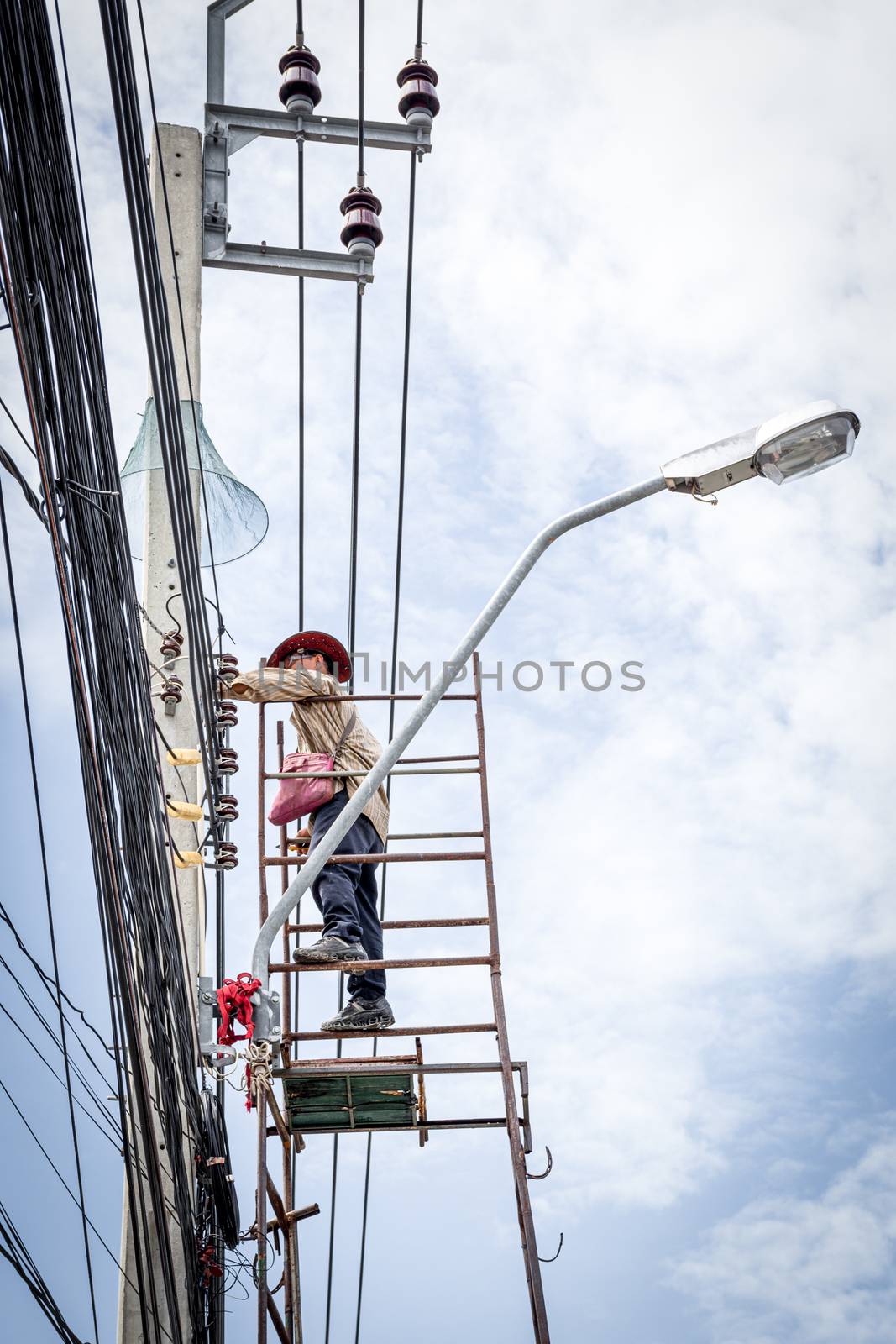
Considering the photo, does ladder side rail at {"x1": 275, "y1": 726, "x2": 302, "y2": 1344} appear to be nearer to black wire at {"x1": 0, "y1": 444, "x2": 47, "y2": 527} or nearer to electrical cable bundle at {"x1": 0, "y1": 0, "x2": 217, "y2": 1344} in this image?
electrical cable bundle at {"x1": 0, "y1": 0, "x2": 217, "y2": 1344}

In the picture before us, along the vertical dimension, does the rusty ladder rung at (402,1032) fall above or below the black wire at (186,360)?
below

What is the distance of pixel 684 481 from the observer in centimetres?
507

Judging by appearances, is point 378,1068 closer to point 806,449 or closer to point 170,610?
point 170,610

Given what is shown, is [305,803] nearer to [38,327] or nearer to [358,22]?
[38,327]

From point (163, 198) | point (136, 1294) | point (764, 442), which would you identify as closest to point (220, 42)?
point (163, 198)

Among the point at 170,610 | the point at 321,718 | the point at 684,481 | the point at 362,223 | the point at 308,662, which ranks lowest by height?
the point at 684,481

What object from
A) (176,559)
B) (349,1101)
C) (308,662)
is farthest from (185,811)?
(349,1101)

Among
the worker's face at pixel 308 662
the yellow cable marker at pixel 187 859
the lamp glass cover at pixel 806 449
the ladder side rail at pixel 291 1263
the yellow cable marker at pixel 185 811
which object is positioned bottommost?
the ladder side rail at pixel 291 1263

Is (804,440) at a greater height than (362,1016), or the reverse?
(804,440)

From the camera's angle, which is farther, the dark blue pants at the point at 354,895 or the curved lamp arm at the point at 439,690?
the dark blue pants at the point at 354,895

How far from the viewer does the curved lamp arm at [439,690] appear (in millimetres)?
5086

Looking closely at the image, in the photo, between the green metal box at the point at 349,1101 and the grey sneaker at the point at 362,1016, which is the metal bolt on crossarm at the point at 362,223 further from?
the green metal box at the point at 349,1101

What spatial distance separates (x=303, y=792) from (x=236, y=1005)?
5.27 feet

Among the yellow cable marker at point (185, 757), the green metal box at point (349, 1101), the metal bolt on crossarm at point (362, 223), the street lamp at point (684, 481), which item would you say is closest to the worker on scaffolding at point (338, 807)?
the green metal box at point (349, 1101)
